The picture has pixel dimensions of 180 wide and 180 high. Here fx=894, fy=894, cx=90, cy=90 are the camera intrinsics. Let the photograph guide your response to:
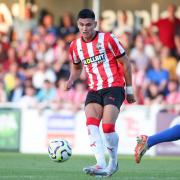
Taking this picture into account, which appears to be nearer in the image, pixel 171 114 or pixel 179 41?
pixel 171 114

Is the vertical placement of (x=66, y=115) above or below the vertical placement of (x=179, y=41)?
below

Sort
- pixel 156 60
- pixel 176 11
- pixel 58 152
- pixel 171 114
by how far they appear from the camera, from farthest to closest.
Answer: pixel 176 11 → pixel 156 60 → pixel 171 114 → pixel 58 152

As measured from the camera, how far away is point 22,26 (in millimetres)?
23500

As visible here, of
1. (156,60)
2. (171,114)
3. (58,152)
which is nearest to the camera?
(58,152)

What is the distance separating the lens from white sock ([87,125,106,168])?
11992mm

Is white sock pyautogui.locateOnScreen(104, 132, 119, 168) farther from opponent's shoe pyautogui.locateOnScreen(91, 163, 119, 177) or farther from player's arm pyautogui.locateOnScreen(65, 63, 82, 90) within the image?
player's arm pyautogui.locateOnScreen(65, 63, 82, 90)

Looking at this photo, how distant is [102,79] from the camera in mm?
12328

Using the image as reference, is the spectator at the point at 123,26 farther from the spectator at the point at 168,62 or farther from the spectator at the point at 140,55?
the spectator at the point at 168,62

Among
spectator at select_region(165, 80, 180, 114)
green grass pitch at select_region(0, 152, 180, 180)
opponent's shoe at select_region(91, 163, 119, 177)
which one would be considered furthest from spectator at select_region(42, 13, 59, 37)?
opponent's shoe at select_region(91, 163, 119, 177)

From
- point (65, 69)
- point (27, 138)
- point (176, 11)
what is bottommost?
point (27, 138)

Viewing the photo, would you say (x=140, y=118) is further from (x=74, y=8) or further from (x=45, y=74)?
(x=74, y=8)

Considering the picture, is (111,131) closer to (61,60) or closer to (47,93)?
(47,93)

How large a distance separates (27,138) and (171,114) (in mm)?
3223

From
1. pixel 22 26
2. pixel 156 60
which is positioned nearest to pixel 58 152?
pixel 156 60
